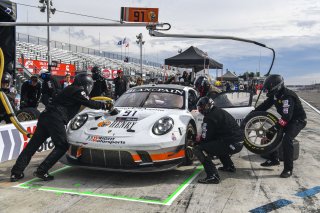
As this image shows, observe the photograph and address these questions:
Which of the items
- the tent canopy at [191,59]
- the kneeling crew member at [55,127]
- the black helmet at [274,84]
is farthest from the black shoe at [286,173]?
the tent canopy at [191,59]

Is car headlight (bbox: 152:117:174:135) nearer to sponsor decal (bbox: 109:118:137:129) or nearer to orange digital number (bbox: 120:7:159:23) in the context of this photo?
sponsor decal (bbox: 109:118:137:129)

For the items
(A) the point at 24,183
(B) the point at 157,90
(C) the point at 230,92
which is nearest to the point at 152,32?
(B) the point at 157,90

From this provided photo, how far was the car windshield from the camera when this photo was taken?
6281mm

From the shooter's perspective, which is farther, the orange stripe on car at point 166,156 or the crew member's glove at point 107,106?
the crew member's glove at point 107,106

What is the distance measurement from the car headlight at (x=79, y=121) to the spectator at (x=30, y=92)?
12.7 ft

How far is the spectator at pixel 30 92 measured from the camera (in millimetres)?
9082

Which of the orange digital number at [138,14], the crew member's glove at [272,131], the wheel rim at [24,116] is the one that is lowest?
the wheel rim at [24,116]

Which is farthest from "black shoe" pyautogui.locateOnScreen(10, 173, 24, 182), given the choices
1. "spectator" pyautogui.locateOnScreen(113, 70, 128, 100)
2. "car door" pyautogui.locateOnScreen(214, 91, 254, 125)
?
"spectator" pyautogui.locateOnScreen(113, 70, 128, 100)

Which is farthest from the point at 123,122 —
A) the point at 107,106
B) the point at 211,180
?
the point at 211,180

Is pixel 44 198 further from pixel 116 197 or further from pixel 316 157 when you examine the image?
pixel 316 157

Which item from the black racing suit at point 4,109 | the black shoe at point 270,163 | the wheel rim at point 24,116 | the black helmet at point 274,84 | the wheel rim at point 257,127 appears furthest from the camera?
the wheel rim at point 24,116

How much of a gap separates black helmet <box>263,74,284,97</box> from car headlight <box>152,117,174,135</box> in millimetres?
1818

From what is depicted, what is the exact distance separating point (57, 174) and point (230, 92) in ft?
12.6

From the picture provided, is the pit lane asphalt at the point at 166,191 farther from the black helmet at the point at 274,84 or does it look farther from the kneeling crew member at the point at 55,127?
the black helmet at the point at 274,84
